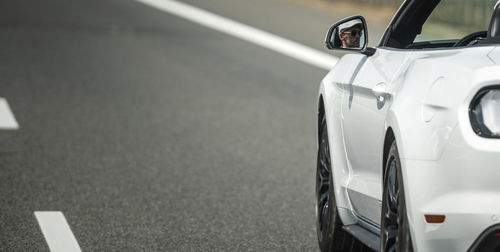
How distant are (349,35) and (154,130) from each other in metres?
6.35

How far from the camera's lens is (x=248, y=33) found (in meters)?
22.2

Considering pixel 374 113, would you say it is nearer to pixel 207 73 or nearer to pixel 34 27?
pixel 207 73

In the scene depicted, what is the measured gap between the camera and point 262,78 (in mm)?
17797

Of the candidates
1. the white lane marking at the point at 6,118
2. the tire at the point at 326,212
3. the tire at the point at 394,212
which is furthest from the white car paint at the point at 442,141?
the white lane marking at the point at 6,118

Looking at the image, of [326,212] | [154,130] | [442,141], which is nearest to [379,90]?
[442,141]

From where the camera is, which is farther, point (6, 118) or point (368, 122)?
point (6, 118)

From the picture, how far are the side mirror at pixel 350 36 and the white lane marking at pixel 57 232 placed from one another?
1865 millimetres

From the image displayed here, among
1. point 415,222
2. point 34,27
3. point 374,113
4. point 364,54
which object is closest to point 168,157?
point 364,54

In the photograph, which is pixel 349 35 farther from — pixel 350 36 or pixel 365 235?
pixel 365 235

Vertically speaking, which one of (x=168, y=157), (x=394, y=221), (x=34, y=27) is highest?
(x=394, y=221)

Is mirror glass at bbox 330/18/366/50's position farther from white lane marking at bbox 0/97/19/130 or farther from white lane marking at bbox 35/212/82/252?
white lane marking at bbox 0/97/19/130

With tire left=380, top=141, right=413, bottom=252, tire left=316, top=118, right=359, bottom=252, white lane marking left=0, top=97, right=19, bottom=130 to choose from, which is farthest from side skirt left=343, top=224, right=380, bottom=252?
white lane marking left=0, top=97, right=19, bottom=130

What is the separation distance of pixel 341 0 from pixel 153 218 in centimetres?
1713

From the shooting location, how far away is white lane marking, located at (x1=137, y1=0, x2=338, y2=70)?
64.8 ft
